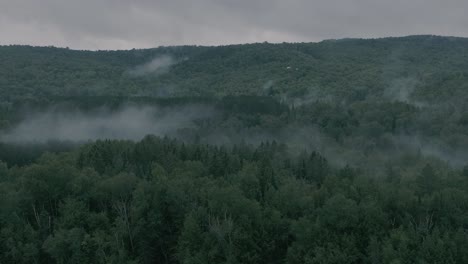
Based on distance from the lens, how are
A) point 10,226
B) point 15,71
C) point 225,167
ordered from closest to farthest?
point 10,226, point 225,167, point 15,71

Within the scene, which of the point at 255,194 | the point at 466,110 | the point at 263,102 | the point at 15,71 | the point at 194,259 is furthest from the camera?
the point at 15,71

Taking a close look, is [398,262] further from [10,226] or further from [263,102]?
[263,102]

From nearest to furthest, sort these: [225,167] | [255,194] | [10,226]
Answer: [10,226] → [255,194] → [225,167]

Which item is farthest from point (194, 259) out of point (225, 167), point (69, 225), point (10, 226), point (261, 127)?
point (261, 127)

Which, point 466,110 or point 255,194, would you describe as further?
point 466,110

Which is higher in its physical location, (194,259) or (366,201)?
(366,201)

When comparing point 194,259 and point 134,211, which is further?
point 134,211

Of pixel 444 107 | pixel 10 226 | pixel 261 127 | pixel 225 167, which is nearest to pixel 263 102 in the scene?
pixel 261 127

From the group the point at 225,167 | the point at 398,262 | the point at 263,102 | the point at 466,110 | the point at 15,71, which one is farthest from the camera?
→ the point at 15,71

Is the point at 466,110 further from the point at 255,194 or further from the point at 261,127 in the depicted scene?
the point at 255,194
